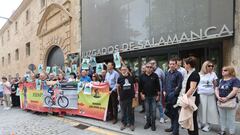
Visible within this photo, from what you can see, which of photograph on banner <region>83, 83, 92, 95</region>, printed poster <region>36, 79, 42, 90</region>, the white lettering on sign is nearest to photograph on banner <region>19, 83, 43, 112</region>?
printed poster <region>36, 79, 42, 90</region>

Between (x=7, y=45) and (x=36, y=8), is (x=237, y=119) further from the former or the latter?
(x=7, y=45)

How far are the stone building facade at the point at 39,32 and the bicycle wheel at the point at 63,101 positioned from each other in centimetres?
632

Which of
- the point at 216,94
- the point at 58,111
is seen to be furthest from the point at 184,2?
the point at 58,111

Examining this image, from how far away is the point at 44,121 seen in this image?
8.23 metres

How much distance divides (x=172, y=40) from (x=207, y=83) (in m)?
3.06

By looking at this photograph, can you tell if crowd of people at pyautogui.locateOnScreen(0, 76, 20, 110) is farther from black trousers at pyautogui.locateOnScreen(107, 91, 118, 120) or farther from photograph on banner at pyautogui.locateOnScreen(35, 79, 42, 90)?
black trousers at pyautogui.locateOnScreen(107, 91, 118, 120)

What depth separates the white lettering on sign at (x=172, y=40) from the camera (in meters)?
7.34

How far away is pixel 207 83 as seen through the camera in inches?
240

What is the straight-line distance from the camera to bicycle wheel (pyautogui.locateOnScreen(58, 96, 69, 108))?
878cm

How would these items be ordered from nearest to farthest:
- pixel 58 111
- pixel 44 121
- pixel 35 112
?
pixel 44 121
pixel 58 111
pixel 35 112

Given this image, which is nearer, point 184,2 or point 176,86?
point 176,86

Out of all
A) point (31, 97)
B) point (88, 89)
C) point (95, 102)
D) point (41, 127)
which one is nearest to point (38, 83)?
point (31, 97)

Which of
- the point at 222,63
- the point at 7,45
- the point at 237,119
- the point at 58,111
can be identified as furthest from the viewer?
the point at 7,45

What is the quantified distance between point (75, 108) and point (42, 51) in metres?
12.3
